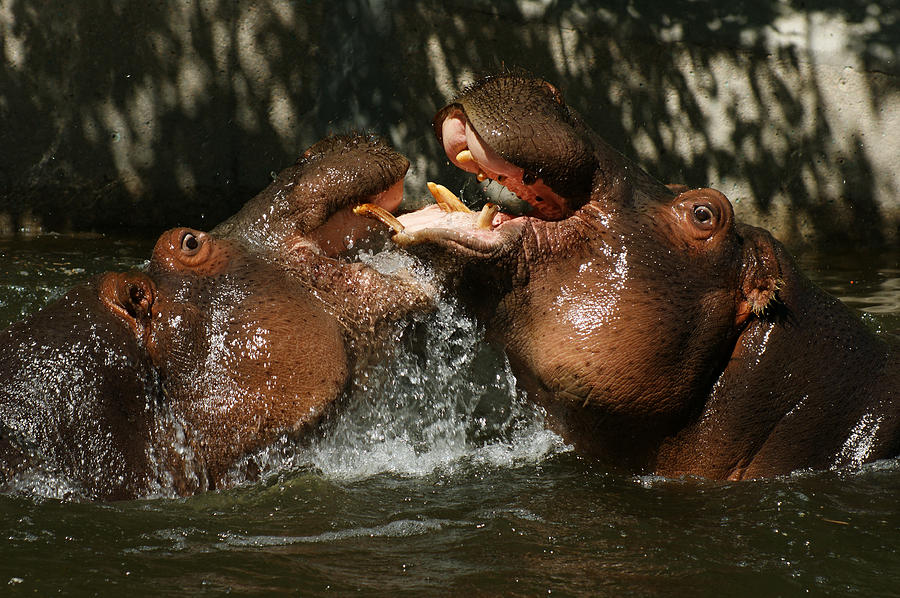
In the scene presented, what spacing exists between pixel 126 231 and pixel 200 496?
5523 millimetres

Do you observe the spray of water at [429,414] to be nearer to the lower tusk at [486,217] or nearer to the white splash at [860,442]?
the lower tusk at [486,217]

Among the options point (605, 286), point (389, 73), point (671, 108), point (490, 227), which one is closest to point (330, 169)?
point (490, 227)

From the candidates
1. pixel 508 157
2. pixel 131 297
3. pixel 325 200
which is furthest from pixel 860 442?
pixel 131 297

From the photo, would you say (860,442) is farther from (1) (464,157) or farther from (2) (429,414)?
(1) (464,157)

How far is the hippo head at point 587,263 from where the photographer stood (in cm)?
357

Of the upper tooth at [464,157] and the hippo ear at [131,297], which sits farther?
the upper tooth at [464,157]

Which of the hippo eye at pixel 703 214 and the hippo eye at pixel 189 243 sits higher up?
the hippo eye at pixel 189 243

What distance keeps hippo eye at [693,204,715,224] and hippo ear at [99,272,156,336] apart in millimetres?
1877

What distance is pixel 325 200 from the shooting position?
3756 millimetres

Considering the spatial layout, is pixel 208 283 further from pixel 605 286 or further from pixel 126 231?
pixel 126 231

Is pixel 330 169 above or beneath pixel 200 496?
above

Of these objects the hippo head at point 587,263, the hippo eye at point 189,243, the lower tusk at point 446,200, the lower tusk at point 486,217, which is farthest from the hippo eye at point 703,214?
the hippo eye at point 189,243

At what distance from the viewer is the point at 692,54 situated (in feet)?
29.5

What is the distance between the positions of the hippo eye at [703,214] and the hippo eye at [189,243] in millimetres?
1732
